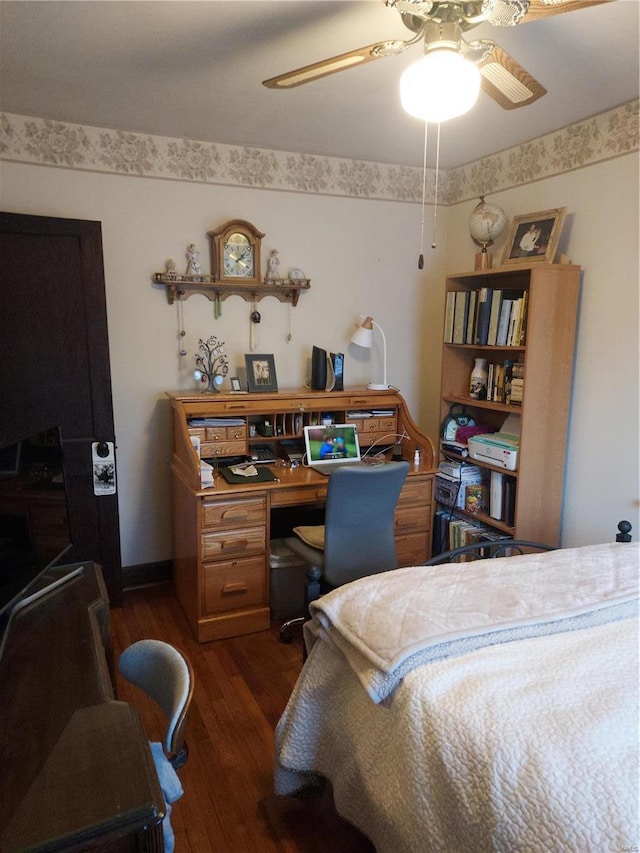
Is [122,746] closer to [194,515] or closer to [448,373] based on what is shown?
[194,515]

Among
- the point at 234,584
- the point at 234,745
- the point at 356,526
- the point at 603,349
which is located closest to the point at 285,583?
the point at 234,584

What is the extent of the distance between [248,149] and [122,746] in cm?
283

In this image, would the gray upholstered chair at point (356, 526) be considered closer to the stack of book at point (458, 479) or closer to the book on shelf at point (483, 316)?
the stack of book at point (458, 479)

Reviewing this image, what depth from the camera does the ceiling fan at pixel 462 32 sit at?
1298 mm

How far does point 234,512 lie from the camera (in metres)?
2.59

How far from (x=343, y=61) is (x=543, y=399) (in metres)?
1.74

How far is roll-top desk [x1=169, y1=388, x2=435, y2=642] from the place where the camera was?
2.59m

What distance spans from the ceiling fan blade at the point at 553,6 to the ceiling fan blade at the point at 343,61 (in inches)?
11.3

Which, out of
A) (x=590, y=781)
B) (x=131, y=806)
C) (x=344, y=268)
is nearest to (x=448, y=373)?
(x=344, y=268)

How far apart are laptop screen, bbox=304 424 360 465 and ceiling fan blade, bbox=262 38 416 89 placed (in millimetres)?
1738

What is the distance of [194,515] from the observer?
259 centimetres

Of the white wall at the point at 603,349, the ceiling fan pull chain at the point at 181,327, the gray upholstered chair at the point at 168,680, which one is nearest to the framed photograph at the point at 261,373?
the ceiling fan pull chain at the point at 181,327

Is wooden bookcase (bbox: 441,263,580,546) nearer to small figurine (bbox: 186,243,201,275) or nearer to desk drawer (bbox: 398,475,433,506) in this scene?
desk drawer (bbox: 398,475,433,506)

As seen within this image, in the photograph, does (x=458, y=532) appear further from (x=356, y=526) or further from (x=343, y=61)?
(x=343, y=61)
